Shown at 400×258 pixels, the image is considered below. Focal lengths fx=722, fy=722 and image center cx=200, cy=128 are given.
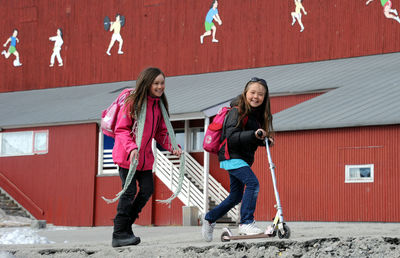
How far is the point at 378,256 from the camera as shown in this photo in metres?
5.78

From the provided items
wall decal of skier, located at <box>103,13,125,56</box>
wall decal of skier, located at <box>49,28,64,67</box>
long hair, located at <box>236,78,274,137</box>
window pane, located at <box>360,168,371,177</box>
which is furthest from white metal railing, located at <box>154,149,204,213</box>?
long hair, located at <box>236,78,274,137</box>

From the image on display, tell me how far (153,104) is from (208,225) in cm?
137

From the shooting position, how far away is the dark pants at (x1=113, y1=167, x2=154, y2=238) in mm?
7078

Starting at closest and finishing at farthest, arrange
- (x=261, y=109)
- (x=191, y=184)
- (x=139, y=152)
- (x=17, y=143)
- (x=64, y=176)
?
(x=139, y=152), (x=261, y=109), (x=191, y=184), (x=64, y=176), (x=17, y=143)

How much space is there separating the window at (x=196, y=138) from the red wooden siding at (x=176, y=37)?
16.1ft

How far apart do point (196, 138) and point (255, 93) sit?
44.9 feet

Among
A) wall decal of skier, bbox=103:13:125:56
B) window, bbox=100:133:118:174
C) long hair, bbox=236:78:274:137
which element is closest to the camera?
long hair, bbox=236:78:274:137

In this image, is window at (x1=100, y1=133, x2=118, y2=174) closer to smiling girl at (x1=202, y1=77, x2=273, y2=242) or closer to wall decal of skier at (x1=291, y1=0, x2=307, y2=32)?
wall decal of skier at (x1=291, y1=0, x2=307, y2=32)

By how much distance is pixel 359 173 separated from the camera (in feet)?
51.3

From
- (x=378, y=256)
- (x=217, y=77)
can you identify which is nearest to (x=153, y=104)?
(x=378, y=256)

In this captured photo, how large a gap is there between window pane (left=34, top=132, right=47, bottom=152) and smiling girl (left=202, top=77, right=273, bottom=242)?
1552 cm

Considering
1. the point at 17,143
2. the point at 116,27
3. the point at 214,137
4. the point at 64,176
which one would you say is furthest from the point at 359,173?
the point at 116,27

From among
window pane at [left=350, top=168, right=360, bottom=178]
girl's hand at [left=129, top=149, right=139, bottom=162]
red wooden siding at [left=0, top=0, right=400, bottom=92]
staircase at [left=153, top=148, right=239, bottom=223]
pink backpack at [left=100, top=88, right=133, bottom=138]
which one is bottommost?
staircase at [left=153, top=148, right=239, bottom=223]

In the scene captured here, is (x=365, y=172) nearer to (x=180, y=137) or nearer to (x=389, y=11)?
(x=180, y=137)
